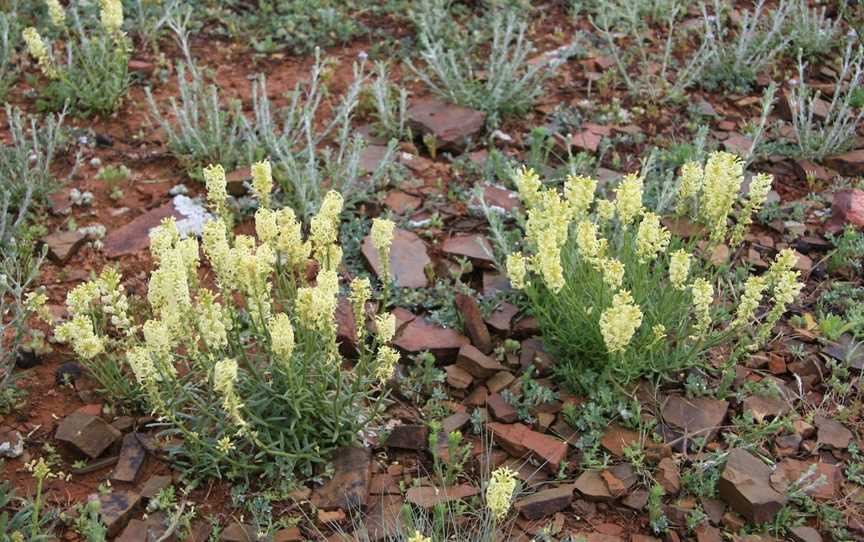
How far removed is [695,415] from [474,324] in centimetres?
93

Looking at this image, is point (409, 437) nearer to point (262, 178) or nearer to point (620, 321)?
point (620, 321)

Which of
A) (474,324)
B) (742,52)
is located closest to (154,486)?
(474,324)

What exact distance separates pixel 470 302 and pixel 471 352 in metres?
0.23

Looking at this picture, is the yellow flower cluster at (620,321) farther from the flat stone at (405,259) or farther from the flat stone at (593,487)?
the flat stone at (405,259)

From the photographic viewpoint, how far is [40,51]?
15.7ft

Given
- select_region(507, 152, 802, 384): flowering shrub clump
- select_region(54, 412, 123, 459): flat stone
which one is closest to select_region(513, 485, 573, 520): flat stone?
select_region(507, 152, 802, 384): flowering shrub clump

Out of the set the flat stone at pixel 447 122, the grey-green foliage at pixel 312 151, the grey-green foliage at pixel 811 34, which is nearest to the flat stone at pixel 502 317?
the grey-green foliage at pixel 312 151

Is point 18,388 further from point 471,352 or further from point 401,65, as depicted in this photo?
point 401,65

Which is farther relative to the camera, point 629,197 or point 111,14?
point 111,14

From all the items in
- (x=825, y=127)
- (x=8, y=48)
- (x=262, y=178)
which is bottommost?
(x=825, y=127)

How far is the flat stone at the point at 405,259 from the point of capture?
4121 millimetres

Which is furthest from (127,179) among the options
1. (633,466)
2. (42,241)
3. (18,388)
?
(633,466)

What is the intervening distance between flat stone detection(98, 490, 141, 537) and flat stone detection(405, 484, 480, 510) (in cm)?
93

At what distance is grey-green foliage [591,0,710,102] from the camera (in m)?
5.30
